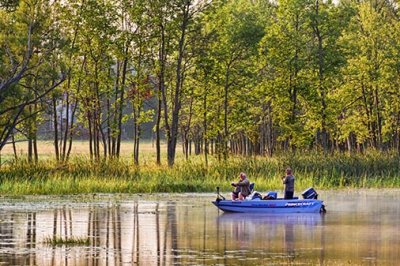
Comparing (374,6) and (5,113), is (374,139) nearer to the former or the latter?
(374,6)

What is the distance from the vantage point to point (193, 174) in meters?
58.0

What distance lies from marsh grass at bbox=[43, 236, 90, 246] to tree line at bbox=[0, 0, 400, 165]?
24.1m

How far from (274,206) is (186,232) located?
9286 mm

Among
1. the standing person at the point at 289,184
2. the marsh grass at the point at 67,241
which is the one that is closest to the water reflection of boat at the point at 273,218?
the standing person at the point at 289,184

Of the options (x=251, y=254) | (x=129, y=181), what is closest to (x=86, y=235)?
(x=251, y=254)

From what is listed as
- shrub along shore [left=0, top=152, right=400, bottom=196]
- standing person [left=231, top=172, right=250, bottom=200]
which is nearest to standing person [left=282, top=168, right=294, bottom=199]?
standing person [left=231, top=172, right=250, bottom=200]

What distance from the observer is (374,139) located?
83625 millimetres

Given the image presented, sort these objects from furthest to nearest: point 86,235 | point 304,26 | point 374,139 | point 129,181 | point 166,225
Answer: point 374,139
point 304,26
point 129,181
point 166,225
point 86,235

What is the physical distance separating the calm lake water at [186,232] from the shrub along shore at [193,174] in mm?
2626

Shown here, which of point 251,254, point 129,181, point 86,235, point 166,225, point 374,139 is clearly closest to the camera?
point 251,254

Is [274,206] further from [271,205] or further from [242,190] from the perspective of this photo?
[242,190]

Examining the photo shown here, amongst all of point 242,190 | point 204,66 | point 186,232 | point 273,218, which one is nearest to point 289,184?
point 242,190

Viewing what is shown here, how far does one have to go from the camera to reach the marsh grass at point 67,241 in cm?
3094

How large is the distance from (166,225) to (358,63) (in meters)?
48.0
